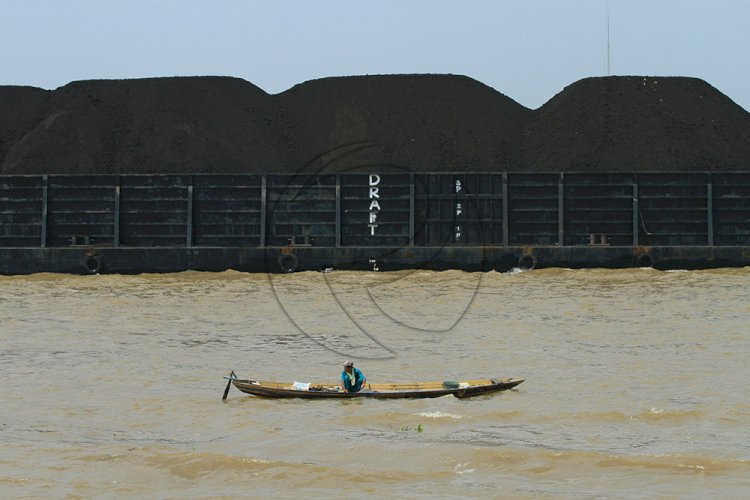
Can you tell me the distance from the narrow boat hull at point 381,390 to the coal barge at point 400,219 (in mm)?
24351

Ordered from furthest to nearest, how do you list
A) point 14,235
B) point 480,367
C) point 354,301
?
1. point 14,235
2. point 354,301
3. point 480,367

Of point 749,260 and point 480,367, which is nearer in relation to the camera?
point 480,367

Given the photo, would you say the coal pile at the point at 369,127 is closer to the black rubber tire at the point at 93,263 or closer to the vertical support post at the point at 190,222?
the vertical support post at the point at 190,222

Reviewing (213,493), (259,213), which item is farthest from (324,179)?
(213,493)

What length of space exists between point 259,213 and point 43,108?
6218 cm

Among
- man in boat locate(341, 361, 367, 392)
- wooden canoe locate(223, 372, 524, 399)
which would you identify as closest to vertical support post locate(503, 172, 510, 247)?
wooden canoe locate(223, 372, 524, 399)

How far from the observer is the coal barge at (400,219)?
44438mm

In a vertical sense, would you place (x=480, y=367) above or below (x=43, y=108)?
below

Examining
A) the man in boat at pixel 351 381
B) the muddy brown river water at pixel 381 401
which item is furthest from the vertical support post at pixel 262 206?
the man in boat at pixel 351 381

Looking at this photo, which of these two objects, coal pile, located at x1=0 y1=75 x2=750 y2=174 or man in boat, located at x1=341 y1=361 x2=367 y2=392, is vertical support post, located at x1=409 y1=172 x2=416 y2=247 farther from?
coal pile, located at x1=0 y1=75 x2=750 y2=174

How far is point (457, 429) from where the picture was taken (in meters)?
16.6

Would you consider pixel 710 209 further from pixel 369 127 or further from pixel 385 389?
pixel 369 127

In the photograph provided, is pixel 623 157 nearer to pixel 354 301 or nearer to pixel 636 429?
pixel 354 301

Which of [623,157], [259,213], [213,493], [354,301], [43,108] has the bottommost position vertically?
[213,493]
